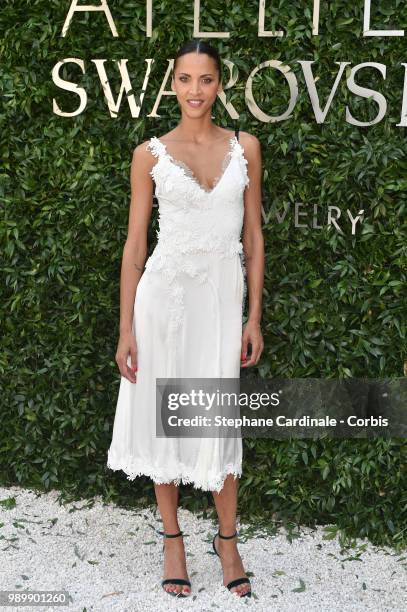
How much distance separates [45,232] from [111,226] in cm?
35

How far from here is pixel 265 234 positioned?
3.78 m

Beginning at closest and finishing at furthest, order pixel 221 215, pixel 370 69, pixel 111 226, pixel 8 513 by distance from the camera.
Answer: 1. pixel 221 215
2. pixel 370 69
3. pixel 111 226
4. pixel 8 513

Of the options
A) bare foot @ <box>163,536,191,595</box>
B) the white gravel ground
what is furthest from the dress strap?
the white gravel ground

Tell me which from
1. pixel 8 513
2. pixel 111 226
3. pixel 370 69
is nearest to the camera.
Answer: pixel 370 69

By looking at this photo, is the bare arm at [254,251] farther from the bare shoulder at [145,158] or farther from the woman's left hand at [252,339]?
the bare shoulder at [145,158]

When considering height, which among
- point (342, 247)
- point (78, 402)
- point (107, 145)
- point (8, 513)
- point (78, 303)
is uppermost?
point (107, 145)

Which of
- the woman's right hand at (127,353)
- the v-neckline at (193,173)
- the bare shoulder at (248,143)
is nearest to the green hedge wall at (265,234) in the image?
the bare shoulder at (248,143)

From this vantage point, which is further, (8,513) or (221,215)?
(8,513)

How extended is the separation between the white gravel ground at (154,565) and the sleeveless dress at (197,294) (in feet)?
1.75

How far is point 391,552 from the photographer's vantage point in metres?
3.83

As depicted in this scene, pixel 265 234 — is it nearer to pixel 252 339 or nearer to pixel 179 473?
pixel 252 339

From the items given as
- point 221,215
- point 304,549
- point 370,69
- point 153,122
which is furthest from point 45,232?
point 304,549

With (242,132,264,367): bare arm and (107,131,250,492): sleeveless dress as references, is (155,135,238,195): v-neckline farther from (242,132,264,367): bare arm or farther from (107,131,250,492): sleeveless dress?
(242,132,264,367): bare arm

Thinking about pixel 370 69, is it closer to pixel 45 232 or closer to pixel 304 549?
pixel 45 232
